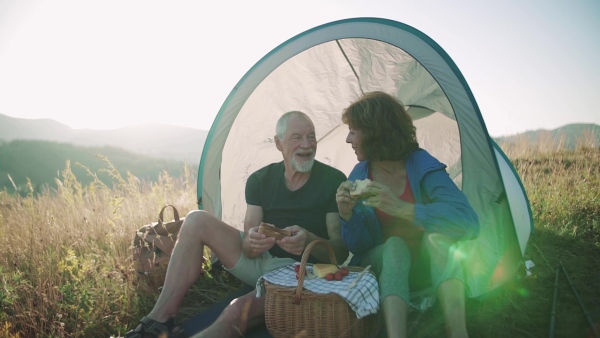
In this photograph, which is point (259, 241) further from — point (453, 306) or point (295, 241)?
point (453, 306)

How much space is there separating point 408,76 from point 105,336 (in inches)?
129

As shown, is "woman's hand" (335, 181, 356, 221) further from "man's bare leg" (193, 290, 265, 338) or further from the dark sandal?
the dark sandal

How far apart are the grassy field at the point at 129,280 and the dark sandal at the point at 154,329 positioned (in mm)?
595

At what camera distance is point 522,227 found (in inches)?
130

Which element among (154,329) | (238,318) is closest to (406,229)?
(238,318)

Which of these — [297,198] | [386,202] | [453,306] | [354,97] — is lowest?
[453,306]

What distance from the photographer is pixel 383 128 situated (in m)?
2.63

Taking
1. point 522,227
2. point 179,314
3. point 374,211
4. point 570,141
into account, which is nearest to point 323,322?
point 374,211

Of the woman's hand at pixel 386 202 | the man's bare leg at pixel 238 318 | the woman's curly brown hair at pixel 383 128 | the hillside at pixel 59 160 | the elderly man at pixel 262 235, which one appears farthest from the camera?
the hillside at pixel 59 160

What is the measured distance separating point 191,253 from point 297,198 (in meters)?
0.89

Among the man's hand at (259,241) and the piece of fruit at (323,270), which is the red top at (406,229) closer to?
the piece of fruit at (323,270)

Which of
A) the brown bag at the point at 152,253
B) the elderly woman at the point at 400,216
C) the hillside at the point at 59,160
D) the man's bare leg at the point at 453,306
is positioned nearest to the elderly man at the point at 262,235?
the elderly woman at the point at 400,216

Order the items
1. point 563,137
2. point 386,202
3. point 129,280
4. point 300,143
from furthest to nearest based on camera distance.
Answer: point 563,137, point 129,280, point 300,143, point 386,202

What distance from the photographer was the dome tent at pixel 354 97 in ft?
9.37
